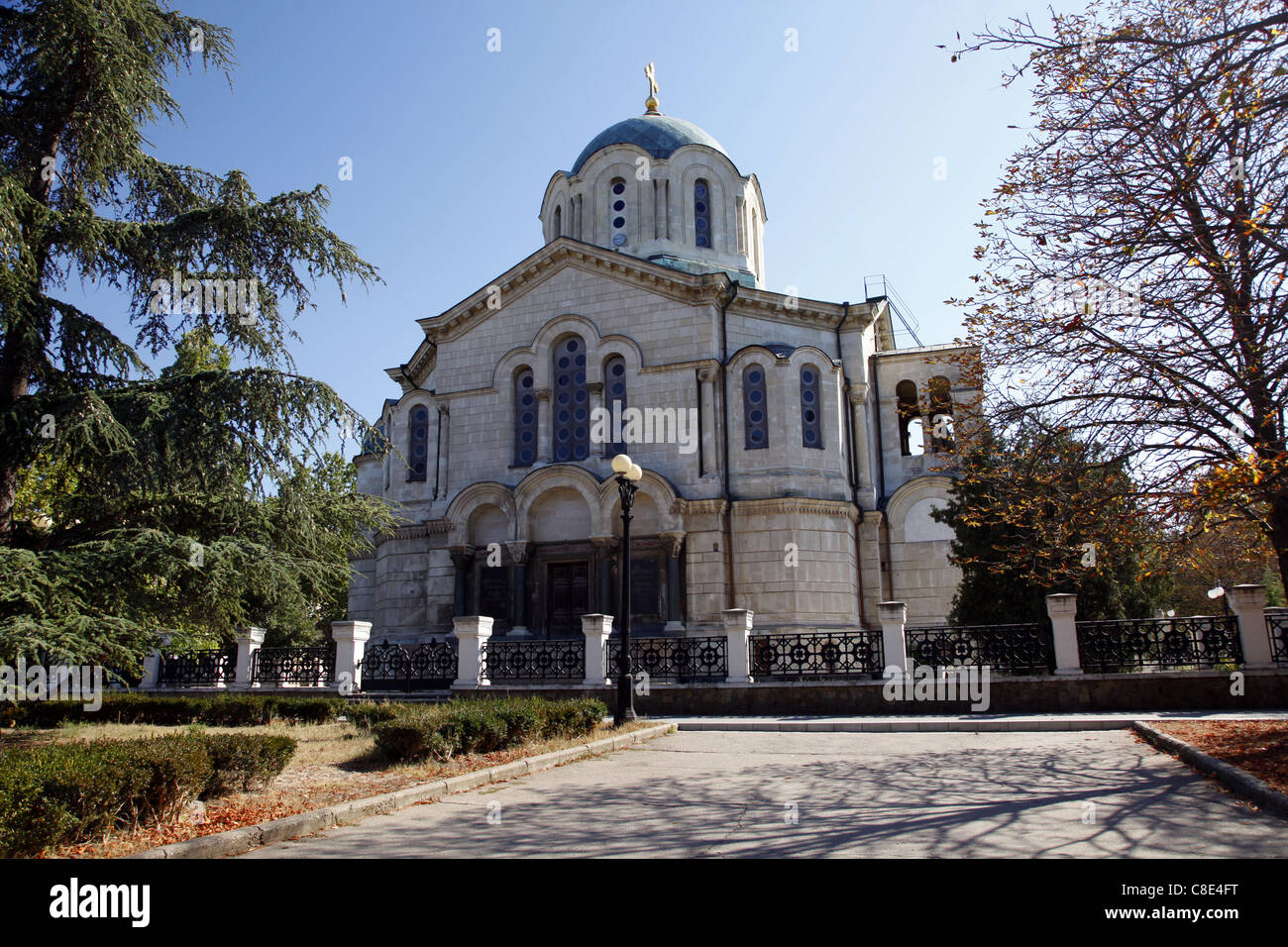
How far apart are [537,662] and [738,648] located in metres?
4.16

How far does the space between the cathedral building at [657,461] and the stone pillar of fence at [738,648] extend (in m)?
5.08

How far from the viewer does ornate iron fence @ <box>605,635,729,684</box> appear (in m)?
17.4

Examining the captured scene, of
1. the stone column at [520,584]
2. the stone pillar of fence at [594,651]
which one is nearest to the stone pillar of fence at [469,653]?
the stone pillar of fence at [594,651]

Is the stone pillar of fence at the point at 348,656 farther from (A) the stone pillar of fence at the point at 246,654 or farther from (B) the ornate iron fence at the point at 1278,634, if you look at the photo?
(B) the ornate iron fence at the point at 1278,634

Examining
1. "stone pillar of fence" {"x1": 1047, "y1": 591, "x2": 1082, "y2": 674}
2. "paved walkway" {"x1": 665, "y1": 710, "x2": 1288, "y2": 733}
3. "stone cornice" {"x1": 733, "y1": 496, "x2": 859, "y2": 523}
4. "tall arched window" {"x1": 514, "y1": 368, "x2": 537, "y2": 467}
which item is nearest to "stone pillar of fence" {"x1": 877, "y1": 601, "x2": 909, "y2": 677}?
"paved walkway" {"x1": 665, "y1": 710, "x2": 1288, "y2": 733}

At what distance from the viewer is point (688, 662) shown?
17594 mm

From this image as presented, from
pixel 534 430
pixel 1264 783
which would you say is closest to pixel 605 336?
pixel 534 430

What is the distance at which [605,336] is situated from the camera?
25000 mm

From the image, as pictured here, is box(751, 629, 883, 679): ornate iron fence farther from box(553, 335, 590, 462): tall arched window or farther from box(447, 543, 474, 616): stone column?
box(447, 543, 474, 616): stone column

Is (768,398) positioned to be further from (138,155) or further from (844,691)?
(138,155)

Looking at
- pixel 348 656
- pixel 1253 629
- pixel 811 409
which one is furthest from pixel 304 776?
pixel 811 409

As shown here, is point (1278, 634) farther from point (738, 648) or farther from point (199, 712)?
point (199, 712)

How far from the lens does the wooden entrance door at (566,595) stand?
77.9ft

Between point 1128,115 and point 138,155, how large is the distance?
13.6 meters
